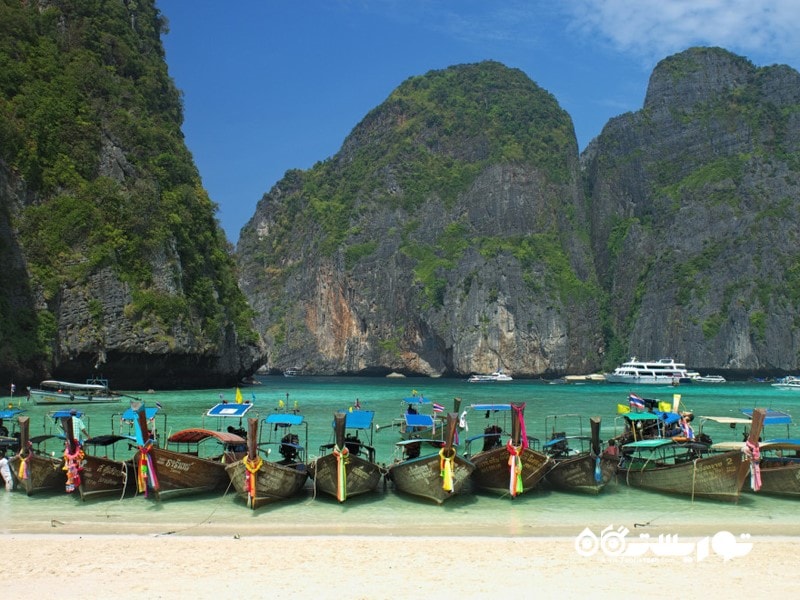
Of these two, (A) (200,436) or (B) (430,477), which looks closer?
(B) (430,477)

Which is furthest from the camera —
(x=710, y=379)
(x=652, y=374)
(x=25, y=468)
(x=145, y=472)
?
(x=710, y=379)

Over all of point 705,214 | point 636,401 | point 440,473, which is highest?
point 705,214

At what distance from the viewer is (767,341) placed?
11256cm

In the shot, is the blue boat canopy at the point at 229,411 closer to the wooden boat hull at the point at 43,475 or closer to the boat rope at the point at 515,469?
the wooden boat hull at the point at 43,475

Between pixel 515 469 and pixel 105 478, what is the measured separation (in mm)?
9976

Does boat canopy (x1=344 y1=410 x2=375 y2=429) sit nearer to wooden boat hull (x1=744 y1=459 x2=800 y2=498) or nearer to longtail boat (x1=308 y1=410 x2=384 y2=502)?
longtail boat (x1=308 y1=410 x2=384 y2=502)

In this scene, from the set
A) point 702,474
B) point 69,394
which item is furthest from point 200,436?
point 69,394

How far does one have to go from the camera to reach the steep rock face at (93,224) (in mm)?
54438

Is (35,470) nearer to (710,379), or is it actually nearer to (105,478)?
(105,478)

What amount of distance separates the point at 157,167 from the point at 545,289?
80.9 meters

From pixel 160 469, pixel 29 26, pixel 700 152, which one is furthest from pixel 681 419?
pixel 700 152

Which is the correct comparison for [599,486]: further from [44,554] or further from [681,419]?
[44,554]

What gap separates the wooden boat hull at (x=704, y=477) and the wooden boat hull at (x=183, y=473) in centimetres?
1110

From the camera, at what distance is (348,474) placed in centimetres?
1742
